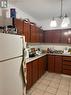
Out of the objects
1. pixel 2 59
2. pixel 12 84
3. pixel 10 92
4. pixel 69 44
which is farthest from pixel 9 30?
pixel 69 44

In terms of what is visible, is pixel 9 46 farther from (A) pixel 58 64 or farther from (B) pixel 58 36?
(B) pixel 58 36

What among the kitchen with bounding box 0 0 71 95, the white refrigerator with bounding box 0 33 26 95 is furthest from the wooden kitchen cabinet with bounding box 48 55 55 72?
the white refrigerator with bounding box 0 33 26 95

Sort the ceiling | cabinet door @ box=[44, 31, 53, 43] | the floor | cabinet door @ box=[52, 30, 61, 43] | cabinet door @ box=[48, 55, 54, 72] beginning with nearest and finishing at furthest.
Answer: the floor → the ceiling → cabinet door @ box=[48, 55, 54, 72] → cabinet door @ box=[52, 30, 61, 43] → cabinet door @ box=[44, 31, 53, 43]

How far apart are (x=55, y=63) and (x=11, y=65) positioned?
3009 mm

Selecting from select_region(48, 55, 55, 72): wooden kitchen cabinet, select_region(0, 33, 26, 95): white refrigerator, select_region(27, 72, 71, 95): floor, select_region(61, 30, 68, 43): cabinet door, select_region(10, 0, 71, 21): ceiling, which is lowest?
select_region(27, 72, 71, 95): floor

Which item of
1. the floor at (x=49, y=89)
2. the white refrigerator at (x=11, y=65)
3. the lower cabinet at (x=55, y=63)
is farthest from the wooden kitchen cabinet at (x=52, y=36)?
the white refrigerator at (x=11, y=65)

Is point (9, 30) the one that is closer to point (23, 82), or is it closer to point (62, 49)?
point (23, 82)

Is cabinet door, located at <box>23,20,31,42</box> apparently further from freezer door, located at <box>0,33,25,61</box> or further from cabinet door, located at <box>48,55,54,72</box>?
cabinet door, located at <box>48,55,54,72</box>

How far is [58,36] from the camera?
4.64 metres

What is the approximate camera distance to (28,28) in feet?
10.6

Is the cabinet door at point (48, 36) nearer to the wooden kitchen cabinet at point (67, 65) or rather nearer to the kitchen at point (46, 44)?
the kitchen at point (46, 44)

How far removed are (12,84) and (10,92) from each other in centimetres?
13

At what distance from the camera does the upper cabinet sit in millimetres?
4473

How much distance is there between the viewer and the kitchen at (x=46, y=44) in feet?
9.33
